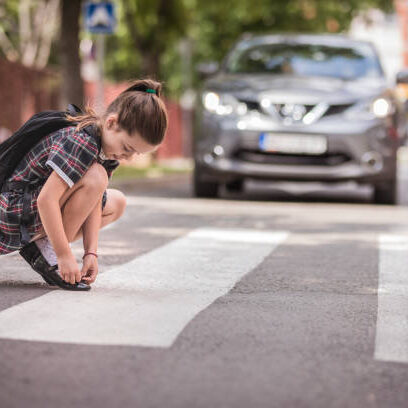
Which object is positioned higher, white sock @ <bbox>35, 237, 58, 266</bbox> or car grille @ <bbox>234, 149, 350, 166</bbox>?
white sock @ <bbox>35, 237, 58, 266</bbox>

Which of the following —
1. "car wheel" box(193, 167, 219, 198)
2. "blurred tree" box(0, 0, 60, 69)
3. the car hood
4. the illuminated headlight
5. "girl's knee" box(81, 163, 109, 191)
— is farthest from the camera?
"blurred tree" box(0, 0, 60, 69)

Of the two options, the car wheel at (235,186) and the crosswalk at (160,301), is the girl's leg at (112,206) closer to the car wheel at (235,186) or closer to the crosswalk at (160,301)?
the crosswalk at (160,301)

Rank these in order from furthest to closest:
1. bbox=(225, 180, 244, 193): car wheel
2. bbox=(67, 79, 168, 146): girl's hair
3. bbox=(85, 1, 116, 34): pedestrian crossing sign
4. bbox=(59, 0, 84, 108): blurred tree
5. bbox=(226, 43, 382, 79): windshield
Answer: bbox=(59, 0, 84, 108): blurred tree, bbox=(85, 1, 116, 34): pedestrian crossing sign, bbox=(225, 180, 244, 193): car wheel, bbox=(226, 43, 382, 79): windshield, bbox=(67, 79, 168, 146): girl's hair

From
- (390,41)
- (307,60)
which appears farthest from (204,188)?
(390,41)

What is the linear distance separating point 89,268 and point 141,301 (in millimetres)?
320

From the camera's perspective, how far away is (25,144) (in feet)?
15.3

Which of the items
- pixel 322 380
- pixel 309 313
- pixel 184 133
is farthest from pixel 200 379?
pixel 184 133

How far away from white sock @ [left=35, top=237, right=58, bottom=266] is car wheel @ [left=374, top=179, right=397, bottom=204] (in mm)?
6367

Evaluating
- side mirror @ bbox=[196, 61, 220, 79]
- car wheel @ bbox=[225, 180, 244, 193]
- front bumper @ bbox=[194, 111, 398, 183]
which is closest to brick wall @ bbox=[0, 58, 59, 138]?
car wheel @ bbox=[225, 180, 244, 193]

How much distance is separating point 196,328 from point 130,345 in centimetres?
40

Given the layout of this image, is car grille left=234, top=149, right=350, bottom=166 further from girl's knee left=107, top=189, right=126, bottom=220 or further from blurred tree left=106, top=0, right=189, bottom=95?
blurred tree left=106, top=0, right=189, bottom=95

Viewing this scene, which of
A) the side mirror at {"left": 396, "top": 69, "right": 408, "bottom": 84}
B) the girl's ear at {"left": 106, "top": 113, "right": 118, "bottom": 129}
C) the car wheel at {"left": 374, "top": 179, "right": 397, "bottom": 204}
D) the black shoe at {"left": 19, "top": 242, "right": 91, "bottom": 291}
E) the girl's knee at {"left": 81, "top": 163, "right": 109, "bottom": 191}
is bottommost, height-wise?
the car wheel at {"left": 374, "top": 179, "right": 397, "bottom": 204}

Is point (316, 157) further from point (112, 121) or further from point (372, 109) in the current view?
point (112, 121)

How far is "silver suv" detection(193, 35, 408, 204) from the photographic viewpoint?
10.2 metres
